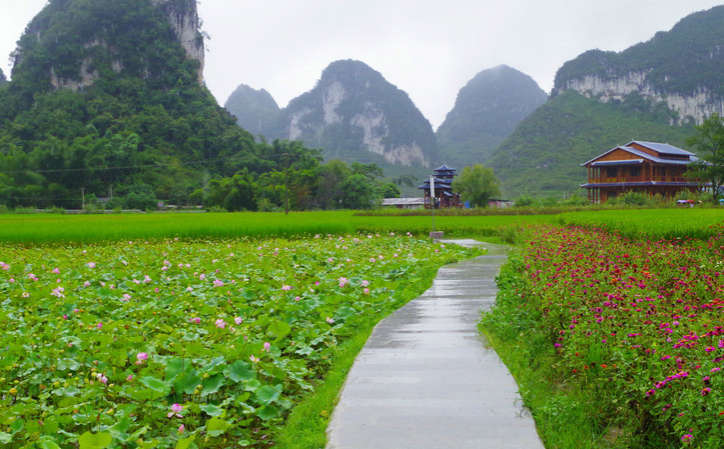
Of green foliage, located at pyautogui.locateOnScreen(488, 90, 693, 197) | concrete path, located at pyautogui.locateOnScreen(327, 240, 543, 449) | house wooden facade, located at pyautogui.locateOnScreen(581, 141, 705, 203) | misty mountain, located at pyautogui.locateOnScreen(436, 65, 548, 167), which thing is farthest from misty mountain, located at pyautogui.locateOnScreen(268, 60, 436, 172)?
concrete path, located at pyautogui.locateOnScreen(327, 240, 543, 449)

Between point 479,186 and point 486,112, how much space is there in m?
111

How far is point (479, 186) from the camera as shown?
2053 inches

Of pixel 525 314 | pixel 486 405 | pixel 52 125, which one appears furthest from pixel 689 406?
pixel 52 125

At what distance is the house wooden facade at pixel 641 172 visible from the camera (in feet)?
153

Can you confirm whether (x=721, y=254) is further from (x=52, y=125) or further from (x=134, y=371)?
(x=52, y=125)

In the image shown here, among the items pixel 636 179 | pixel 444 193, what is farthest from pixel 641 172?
pixel 444 193

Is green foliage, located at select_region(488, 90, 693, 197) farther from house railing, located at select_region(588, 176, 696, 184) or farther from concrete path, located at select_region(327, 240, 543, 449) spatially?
concrete path, located at select_region(327, 240, 543, 449)

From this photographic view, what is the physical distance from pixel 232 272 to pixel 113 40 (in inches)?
3777

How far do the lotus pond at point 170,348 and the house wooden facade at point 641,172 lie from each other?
4525 cm

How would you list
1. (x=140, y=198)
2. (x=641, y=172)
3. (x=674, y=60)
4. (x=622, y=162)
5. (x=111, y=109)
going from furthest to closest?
1. (x=674, y=60)
2. (x=111, y=109)
3. (x=140, y=198)
4. (x=622, y=162)
5. (x=641, y=172)

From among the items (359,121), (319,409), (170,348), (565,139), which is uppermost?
(359,121)

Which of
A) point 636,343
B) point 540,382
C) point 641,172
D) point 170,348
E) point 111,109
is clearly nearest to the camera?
point 636,343

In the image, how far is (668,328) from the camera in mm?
3039

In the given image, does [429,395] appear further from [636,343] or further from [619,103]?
[619,103]
